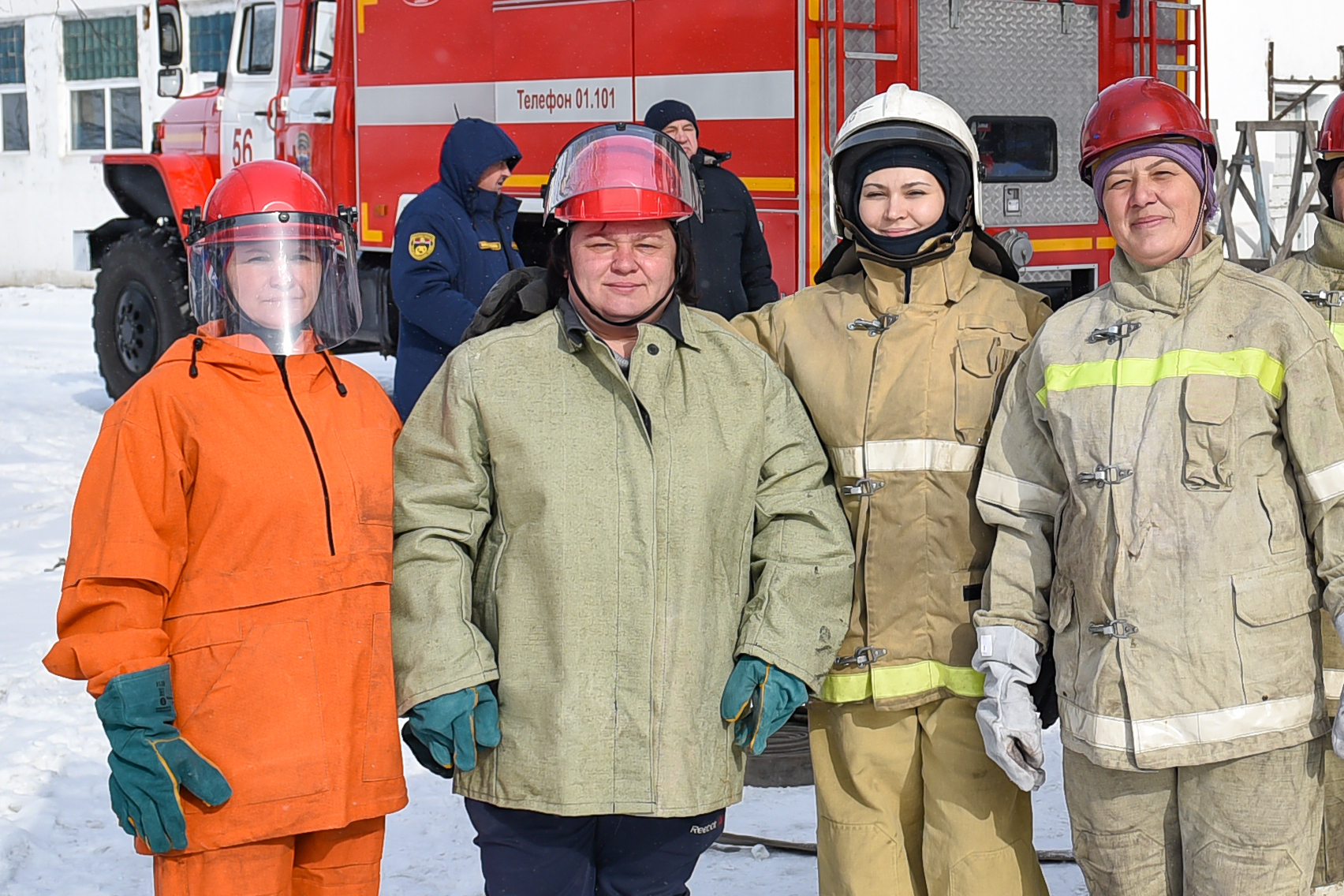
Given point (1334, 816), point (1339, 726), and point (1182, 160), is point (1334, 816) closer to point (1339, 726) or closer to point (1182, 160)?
point (1339, 726)

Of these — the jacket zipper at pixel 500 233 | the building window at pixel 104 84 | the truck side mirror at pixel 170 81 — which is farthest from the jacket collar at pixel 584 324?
the building window at pixel 104 84

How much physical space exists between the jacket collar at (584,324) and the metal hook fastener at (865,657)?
2.14 feet

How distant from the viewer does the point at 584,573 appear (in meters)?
2.33

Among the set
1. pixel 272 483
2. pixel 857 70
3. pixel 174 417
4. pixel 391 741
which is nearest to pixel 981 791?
pixel 391 741

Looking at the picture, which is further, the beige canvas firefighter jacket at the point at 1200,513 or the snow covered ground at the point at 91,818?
the snow covered ground at the point at 91,818

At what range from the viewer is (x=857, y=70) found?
6.20 m

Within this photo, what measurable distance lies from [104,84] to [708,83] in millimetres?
15364

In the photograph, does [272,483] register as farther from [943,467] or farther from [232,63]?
[232,63]

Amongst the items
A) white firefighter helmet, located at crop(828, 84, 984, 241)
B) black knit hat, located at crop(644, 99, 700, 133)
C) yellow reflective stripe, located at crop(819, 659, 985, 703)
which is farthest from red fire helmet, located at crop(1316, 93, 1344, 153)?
black knit hat, located at crop(644, 99, 700, 133)

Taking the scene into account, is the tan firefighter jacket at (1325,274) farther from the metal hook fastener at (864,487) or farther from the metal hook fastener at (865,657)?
the metal hook fastener at (865,657)

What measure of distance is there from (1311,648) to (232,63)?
7994 millimetres

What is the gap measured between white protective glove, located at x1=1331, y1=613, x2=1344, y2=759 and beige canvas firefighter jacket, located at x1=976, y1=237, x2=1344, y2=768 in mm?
23

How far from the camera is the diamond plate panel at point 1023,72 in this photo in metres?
Result: 6.49

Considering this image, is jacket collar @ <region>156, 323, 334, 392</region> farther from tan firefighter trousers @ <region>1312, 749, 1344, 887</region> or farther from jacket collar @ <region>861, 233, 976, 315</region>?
tan firefighter trousers @ <region>1312, 749, 1344, 887</region>
